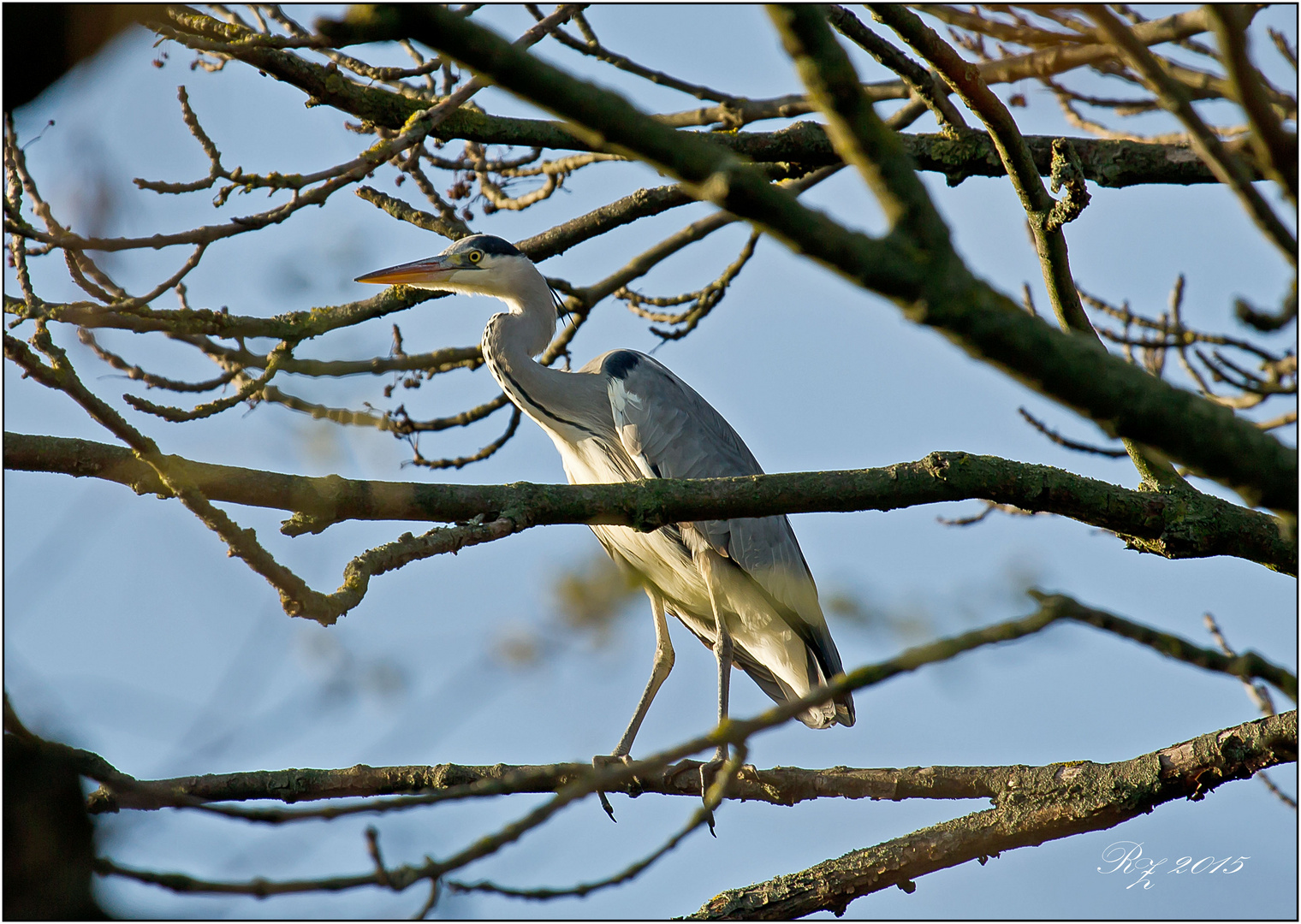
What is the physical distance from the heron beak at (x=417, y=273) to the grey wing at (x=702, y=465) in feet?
2.60

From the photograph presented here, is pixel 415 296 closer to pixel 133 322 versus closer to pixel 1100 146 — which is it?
pixel 133 322

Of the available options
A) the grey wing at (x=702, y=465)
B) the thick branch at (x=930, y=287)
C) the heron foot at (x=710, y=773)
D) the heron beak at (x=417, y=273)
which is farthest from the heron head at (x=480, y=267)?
the thick branch at (x=930, y=287)

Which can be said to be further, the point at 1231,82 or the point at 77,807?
the point at 77,807

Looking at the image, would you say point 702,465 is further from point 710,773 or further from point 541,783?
point 541,783

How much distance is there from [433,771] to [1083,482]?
1.90 meters

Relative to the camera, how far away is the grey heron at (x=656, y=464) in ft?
14.5

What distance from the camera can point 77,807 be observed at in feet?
4.51

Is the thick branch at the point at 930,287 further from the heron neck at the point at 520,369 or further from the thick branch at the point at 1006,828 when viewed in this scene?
the heron neck at the point at 520,369

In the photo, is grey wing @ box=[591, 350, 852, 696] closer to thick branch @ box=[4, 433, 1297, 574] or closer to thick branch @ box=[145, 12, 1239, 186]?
thick branch @ box=[145, 12, 1239, 186]

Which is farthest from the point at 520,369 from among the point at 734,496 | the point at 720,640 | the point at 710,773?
the point at 734,496

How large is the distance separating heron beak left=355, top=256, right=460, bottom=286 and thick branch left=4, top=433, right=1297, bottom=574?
98.9 inches

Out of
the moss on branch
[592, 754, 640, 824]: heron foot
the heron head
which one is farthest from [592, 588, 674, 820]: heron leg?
the moss on branch

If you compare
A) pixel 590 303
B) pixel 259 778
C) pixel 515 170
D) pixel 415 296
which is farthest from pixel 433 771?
pixel 515 170

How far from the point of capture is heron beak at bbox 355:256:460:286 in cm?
450
